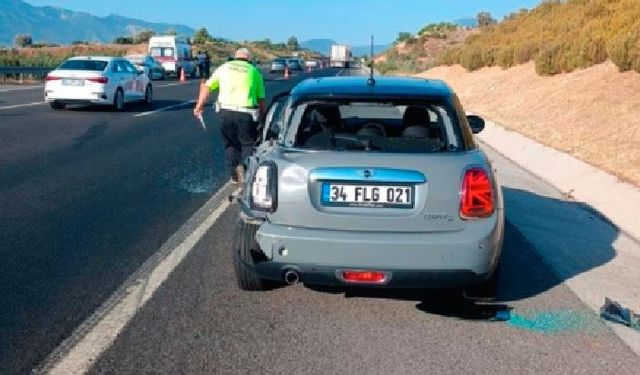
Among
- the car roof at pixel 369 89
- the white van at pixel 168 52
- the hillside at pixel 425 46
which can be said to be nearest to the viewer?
the car roof at pixel 369 89

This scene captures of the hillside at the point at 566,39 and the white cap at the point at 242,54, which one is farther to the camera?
the hillside at the point at 566,39

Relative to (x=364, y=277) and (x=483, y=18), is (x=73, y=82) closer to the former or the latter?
(x=364, y=277)

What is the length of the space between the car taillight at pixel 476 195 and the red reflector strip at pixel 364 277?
641 mm

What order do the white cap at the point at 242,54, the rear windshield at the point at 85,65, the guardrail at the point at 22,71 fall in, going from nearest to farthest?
the white cap at the point at 242,54, the rear windshield at the point at 85,65, the guardrail at the point at 22,71

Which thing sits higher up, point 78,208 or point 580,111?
point 580,111

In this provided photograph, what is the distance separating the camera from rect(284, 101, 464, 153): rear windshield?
5141 millimetres

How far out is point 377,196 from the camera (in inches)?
188

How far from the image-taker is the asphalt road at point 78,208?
4.92 metres

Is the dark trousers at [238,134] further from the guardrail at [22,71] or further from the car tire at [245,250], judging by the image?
the guardrail at [22,71]

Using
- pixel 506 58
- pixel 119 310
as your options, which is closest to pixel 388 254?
pixel 119 310

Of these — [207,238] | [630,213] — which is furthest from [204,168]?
[630,213]

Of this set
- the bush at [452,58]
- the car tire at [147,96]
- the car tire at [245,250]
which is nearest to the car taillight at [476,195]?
the car tire at [245,250]

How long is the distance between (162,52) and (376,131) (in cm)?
4636

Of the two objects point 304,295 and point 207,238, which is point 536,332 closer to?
point 304,295
